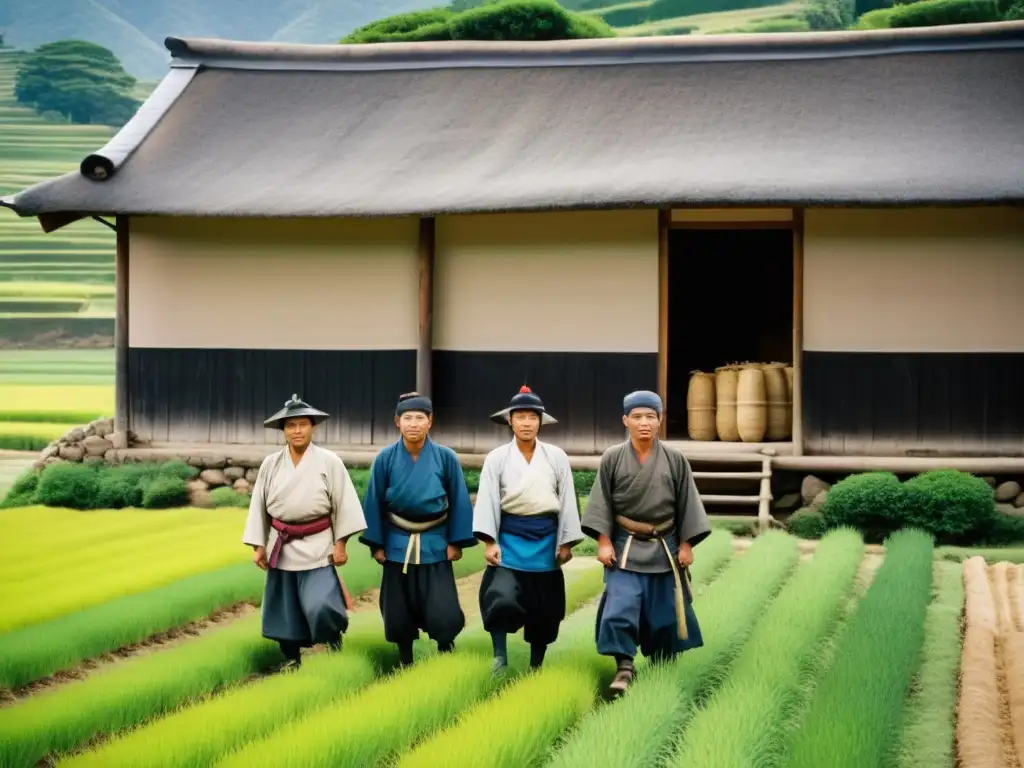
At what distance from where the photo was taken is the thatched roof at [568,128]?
1299cm

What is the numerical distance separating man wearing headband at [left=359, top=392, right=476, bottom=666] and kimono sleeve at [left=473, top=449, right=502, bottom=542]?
20cm

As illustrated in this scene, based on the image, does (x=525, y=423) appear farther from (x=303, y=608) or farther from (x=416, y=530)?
(x=303, y=608)

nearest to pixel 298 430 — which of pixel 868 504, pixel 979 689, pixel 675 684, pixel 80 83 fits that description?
pixel 675 684

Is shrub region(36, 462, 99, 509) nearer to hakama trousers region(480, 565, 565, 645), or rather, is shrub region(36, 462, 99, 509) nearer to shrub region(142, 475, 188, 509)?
shrub region(142, 475, 188, 509)

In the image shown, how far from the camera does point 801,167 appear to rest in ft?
43.0

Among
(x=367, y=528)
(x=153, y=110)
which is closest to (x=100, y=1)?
(x=153, y=110)

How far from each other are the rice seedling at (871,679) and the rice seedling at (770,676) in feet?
0.41

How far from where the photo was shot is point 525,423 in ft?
23.5

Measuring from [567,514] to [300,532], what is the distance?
1326 millimetres

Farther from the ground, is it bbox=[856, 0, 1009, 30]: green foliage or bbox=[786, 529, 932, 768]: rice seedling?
bbox=[856, 0, 1009, 30]: green foliage

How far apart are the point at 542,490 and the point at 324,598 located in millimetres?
1187

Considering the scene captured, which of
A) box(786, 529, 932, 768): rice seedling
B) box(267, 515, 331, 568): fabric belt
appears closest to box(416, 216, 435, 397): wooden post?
box(786, 529, 932, 768): rice seedling

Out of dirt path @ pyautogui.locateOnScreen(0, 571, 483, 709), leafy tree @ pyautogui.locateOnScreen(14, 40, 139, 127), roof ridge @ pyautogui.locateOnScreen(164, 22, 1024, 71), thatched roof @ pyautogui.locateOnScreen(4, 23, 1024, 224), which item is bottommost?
dirt path @ pyautogui.locateOnScreen(0, 571, 483, 709)

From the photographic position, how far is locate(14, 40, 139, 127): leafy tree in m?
76.1
